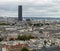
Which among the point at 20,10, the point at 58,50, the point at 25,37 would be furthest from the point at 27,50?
the point at 20,10

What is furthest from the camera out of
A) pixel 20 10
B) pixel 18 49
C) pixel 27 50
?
pixel 20 10

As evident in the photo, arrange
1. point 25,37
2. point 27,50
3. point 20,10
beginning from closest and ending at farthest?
point 27,50 → point 25,37 → point 20,10

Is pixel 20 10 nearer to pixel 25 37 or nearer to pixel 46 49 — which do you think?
pixel 25 37

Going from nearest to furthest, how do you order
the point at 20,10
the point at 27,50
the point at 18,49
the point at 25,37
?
the point at 27,50 → the point at 18,49 → the point at 25,37 → the point at 20,10

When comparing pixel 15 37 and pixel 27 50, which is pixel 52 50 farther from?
pixel 15 37

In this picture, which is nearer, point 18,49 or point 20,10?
point 18,49

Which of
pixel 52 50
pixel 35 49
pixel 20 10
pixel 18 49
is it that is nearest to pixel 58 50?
pixel 52 50

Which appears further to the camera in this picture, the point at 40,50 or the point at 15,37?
the point at 15,37

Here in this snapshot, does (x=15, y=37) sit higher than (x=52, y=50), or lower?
lower

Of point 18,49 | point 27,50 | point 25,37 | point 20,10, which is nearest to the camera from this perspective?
point 27,50
